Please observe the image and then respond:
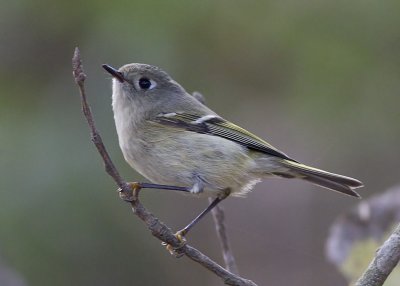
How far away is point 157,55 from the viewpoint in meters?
4.06

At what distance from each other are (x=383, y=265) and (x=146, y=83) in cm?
140

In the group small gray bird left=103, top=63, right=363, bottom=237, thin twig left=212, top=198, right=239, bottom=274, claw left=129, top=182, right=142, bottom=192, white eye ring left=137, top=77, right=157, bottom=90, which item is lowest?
thin twig left=212, top=198, right=239, bottom=274

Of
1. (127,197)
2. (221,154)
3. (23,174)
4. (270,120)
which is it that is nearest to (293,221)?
(270,120)

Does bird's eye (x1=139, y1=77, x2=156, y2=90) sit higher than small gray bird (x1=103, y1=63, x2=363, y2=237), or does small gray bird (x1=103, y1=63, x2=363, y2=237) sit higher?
bird's eye (x1=139, y1=77, x2=156, y2=90)

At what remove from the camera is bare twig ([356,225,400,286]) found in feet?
6.78

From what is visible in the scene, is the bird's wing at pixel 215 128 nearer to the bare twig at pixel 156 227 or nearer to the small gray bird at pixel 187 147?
the small gray bird at pixel 187 147

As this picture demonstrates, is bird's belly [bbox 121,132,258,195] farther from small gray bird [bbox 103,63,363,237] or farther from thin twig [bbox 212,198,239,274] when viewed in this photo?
thin twig [bbox 212,198,239,274]

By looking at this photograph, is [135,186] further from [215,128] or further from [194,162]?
[215,128]

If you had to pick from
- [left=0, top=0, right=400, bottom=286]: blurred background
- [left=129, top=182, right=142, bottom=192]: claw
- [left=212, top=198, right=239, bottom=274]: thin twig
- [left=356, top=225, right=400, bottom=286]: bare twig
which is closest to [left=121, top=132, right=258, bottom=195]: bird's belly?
[left=212, top=198, right=239, bottom=274]: thin twig

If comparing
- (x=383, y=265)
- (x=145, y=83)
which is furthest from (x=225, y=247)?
(x=145, y=83)

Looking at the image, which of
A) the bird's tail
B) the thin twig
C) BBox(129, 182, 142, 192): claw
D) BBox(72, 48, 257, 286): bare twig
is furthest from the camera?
the bird's tail

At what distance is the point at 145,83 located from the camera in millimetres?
3100

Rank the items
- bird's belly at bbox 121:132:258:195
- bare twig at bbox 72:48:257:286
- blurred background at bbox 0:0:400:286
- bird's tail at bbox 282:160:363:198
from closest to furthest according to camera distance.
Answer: bare twig at bbox 72:48:257:286 < bird's belly at bbox 121:132:258:195 < bird's tail at bbox 282:160:363:198 < blurred background at bbox 0:0:400:286

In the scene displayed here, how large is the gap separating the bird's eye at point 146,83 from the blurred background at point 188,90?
0.79 m
